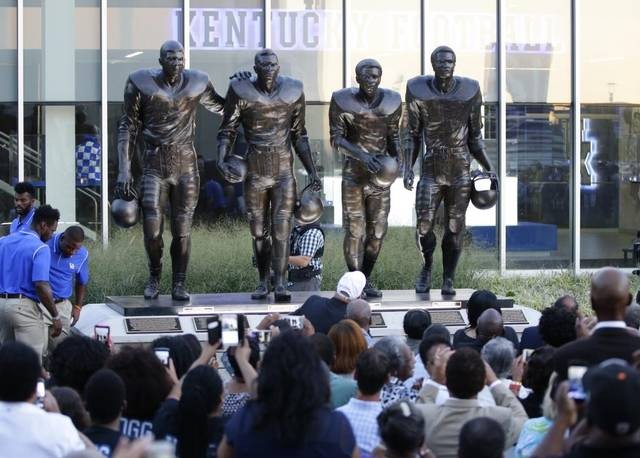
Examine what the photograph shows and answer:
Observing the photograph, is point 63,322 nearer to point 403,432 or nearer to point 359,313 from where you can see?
point 359,313

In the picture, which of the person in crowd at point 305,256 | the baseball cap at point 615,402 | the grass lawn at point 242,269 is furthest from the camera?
the grass lawn at point 242,269

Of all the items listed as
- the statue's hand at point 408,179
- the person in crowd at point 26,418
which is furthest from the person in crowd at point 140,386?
the statue's hand at point 408,179

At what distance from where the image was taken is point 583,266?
1870 centimetres

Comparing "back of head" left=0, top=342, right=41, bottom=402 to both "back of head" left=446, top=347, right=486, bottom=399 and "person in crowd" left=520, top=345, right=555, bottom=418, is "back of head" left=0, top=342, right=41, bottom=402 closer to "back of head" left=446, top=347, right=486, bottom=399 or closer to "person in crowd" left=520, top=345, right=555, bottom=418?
"back of head" left=446, top=347, right=486, bottom=399

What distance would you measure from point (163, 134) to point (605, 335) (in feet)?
19.3

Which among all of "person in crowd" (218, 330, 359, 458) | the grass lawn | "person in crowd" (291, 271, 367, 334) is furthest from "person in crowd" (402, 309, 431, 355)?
the grass lawn

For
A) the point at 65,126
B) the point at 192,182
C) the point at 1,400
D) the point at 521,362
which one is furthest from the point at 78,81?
the point at 1,400

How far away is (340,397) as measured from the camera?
5.72 m

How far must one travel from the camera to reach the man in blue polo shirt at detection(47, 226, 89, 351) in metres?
10.1

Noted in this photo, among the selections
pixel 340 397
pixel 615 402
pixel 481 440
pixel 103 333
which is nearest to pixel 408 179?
pixel 103 333

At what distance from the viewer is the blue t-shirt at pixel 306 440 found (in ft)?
13.4

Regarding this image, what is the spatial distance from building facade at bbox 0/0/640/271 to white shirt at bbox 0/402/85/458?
1276 cm

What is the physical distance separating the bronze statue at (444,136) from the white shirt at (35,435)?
677 centimetres

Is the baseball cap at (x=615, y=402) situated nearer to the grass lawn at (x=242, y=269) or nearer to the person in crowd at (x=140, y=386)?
the person in crowd at (x=140, y=386)
